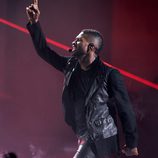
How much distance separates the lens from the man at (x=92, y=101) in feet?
8.78

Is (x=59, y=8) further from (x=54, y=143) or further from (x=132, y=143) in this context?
(x=132, y=143)

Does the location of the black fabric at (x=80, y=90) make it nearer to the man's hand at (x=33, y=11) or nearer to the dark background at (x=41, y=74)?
the man's hand at (x=33, y=11)

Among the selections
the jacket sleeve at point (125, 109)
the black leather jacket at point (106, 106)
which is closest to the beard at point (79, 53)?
the black leather jacket at point (106, 106)

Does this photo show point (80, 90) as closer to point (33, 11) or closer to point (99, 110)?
point (99, 110)

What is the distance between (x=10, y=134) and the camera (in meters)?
4.57

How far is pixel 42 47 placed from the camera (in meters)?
2.90

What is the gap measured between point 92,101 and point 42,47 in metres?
0.56

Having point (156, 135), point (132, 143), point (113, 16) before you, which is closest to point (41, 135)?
point (156, 135)

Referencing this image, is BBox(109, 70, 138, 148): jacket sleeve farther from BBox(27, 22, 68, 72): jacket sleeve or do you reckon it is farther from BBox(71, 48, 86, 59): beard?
BBox(27, 22, 68, 72): jacket sleeve

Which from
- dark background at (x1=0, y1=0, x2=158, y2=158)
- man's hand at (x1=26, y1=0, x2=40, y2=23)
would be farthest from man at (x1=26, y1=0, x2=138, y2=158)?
dark background at (x1=0, y1=0, x2=158, y2=158)

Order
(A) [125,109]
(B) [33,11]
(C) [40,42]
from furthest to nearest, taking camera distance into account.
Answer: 1. (C) [40,42]
2. (B) [33,11]
3. (A) [125,109]

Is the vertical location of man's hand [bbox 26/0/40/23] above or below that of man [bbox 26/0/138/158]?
above

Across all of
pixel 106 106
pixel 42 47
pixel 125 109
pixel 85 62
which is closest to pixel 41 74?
pixel 42 47

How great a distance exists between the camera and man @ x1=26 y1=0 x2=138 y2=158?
268cm
